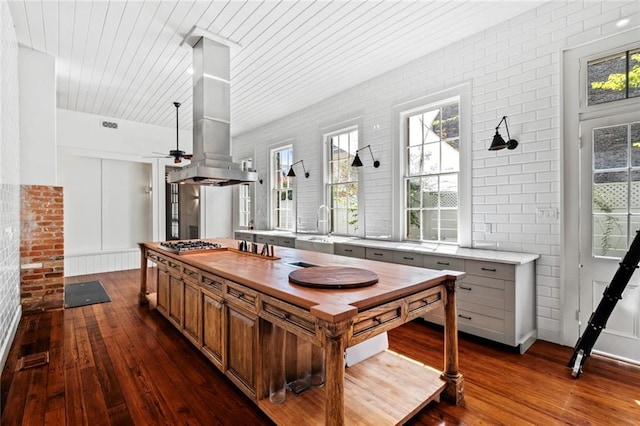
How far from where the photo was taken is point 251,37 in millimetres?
3395

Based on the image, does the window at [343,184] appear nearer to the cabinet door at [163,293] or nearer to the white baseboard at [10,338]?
the cabinet door at [163,293]

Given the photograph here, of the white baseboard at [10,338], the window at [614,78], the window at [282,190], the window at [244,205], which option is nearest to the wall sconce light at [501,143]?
the window at [614,78]

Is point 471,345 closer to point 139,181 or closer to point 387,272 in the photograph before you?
point 387,272

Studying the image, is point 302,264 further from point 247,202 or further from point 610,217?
point 247,202

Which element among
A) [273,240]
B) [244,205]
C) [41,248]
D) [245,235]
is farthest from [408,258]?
[244,205]

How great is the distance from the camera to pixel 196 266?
2605 mm

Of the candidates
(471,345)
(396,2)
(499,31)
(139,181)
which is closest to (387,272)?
(471,345)

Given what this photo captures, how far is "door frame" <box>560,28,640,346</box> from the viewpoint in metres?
2.82

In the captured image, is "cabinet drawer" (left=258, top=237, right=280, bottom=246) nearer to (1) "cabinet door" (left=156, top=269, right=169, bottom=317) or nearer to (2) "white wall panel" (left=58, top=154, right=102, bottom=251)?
(1) "cabinet door" (left=156, top=269, right=169, bottom=317)

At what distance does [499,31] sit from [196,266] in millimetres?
3800

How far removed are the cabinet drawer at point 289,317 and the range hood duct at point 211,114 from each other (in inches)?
76.1

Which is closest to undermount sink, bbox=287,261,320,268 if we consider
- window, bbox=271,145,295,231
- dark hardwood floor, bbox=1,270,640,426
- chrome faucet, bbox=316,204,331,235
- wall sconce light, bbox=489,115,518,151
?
dark hardwood floor, bbox=1,270,640,426

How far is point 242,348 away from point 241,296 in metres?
0.37

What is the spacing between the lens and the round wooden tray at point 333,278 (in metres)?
1.74
